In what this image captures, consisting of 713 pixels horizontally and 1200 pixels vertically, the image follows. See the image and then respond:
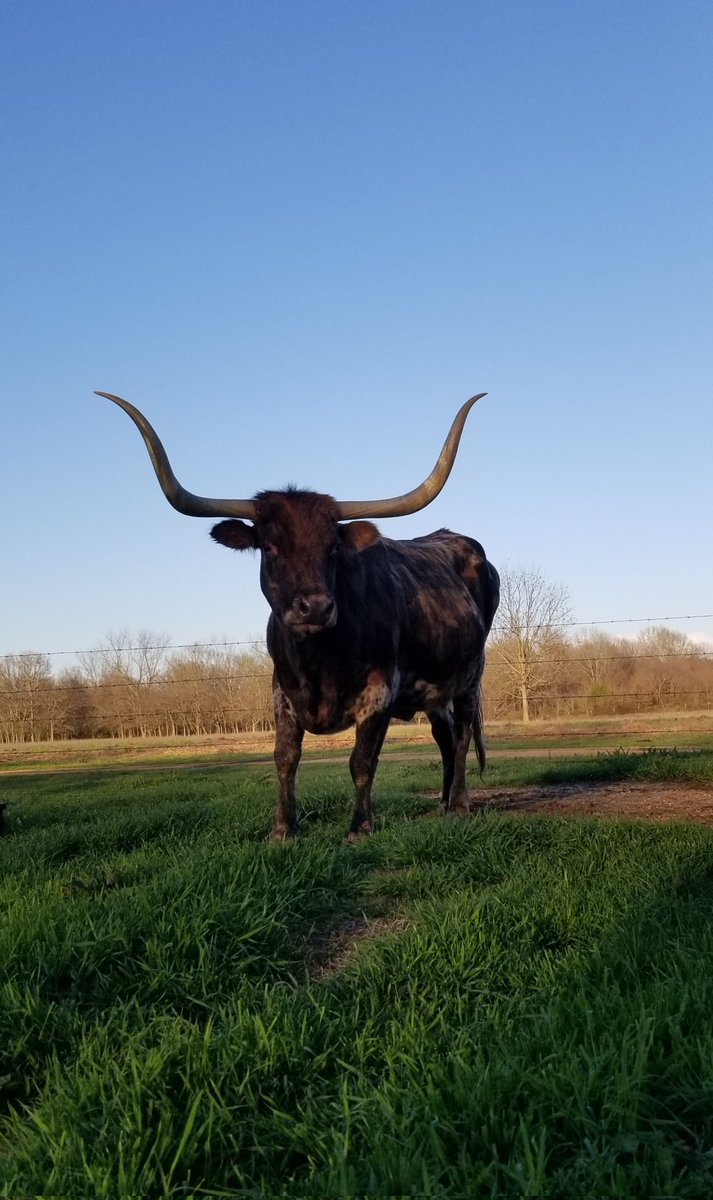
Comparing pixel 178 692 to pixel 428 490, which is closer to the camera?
pixel 428 490

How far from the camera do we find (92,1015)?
325 centimetres

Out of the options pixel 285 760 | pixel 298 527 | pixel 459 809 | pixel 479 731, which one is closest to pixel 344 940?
pixel 285 760

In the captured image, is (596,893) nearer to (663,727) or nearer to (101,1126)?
(101,1126)

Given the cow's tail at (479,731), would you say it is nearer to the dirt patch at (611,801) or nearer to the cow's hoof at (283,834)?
the dirt patch at (611,801)

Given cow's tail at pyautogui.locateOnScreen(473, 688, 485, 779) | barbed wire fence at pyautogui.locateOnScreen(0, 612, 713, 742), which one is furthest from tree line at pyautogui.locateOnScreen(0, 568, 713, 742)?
cow's tail at pyautogui.locateOnScreen(473, 688, 485, 779)

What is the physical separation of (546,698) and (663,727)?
544 inches

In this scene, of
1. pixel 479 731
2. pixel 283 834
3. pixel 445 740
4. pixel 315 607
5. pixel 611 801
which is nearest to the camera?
pixel 315 607

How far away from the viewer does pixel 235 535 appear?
706 cm

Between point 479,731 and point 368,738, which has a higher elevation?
point 368,738

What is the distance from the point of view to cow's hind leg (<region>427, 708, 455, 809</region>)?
9086 millimetres

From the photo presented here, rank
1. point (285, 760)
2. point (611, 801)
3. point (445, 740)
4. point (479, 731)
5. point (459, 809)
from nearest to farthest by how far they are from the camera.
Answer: point (285, 760)
point (611, 801)
point (459, 809)
point (445, 740)
point (479, 731)

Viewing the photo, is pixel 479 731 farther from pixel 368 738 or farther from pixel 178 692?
pixel 178 692

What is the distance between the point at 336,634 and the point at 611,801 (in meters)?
3.06

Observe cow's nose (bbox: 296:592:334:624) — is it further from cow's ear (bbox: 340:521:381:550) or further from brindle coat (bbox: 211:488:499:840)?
cow's ear (bbox: 340:521:381:550)
